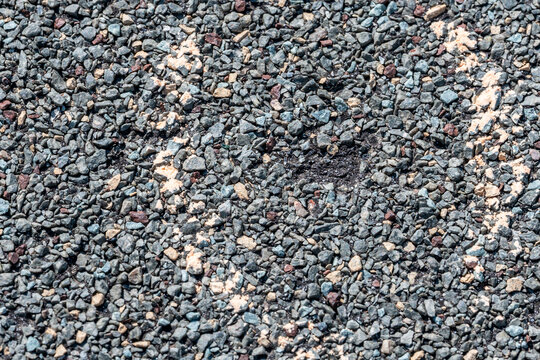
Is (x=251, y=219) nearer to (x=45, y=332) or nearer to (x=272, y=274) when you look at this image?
(x=272, y=274)

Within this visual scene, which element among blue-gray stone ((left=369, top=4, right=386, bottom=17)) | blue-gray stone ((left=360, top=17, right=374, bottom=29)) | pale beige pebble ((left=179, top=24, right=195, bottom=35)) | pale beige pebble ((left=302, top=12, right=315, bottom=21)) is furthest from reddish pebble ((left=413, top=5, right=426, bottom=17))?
pale beige pebble ((left=179, top=24, right=195, bottom=35))

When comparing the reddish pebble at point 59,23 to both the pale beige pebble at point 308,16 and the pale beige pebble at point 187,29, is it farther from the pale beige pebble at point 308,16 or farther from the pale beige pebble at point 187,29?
the pale beige pebble at point 308,16

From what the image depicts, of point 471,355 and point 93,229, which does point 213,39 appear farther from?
point 471,355

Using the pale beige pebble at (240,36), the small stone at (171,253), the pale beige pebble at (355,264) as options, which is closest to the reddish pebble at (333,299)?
the pale beige pebble at (355,264)

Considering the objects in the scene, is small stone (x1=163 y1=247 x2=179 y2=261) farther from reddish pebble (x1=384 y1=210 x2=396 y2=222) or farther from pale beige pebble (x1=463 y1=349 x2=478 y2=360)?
pale beige pebble (x1=463 y1=349 x2=478 y2=360)

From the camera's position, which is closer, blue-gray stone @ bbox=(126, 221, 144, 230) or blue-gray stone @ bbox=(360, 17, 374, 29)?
blue-gray stone @ bbox=(126, 221, 144, 230)
